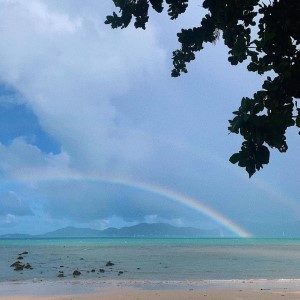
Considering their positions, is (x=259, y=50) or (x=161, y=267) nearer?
(x=259, y=50)

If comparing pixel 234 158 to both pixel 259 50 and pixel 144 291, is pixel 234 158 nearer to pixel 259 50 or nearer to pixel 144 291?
pixel 259 50

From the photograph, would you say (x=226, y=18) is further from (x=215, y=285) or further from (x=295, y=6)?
(x=215, y=285)

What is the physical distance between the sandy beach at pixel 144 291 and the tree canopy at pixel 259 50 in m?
19.9

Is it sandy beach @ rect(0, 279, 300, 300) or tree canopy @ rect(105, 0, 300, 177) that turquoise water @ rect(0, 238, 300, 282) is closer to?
sandy beach @ rect(0, 279, 300, 300)

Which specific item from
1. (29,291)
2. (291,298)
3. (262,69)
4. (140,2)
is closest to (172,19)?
(140,2)

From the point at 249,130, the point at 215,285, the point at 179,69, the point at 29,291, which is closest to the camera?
the point at 249,130

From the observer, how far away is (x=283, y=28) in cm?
523

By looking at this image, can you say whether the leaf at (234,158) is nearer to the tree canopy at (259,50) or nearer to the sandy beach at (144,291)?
the tree canopy at (259,50)

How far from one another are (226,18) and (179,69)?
2.17 metres

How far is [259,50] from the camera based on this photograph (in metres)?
5.20

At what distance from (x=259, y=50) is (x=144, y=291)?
80.3 feet

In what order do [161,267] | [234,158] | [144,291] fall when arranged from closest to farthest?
[234,158] < [144,291] < [161,267]

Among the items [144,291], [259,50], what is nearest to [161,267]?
[144,291]

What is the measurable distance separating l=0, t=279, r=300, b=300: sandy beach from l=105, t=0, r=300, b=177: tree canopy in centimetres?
1990
